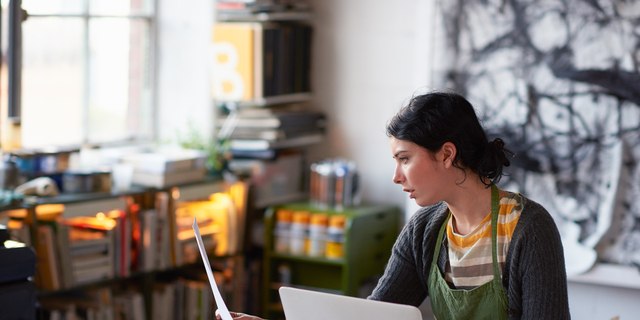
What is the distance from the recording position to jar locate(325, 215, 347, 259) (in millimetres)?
3199

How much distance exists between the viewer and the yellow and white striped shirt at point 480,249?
165 centimetres

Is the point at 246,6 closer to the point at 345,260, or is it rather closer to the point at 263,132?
the point at 263,132

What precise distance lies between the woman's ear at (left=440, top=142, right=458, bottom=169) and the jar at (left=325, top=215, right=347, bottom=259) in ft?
5.16

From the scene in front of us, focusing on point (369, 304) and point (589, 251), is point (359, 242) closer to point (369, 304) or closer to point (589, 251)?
point (589, 251)

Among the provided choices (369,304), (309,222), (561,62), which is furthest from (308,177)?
(369,304)

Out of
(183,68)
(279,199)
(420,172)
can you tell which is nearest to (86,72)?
(183,68)

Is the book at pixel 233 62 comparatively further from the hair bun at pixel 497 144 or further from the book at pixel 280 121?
the hair bun at pixel 497 144

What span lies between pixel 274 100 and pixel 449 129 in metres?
1.93


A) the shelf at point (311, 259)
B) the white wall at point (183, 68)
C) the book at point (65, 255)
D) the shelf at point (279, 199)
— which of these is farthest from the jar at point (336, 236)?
the book at point (65, 255)

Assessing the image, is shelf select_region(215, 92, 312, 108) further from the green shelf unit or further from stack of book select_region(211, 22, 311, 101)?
the green shelf unit

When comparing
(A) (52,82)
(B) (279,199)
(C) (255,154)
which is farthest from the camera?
(B) (279,199)

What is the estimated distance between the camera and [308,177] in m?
3.78

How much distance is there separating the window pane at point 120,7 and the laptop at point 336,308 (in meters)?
2.18

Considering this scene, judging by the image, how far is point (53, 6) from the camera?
9.82 feet
